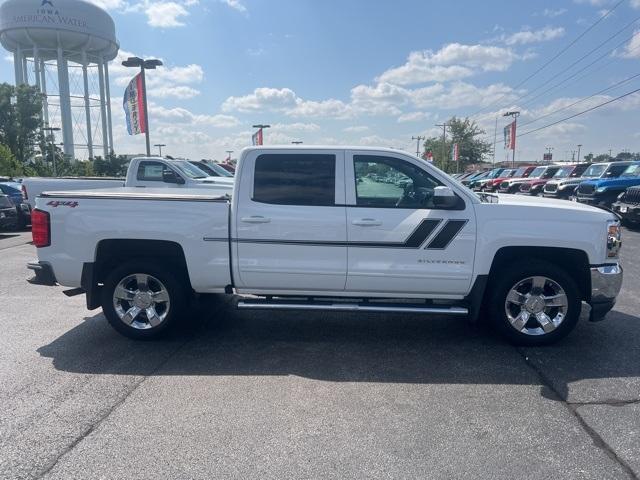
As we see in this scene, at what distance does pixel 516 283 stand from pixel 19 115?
45969mm

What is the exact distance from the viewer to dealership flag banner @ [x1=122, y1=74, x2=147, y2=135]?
19.9 metres

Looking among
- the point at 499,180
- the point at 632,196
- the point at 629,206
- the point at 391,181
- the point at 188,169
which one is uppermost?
the point at 188,169

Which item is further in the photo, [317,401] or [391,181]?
[391,181]

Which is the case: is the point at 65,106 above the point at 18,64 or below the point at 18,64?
below

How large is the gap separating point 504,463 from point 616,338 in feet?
9.73

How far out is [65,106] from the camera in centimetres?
4959

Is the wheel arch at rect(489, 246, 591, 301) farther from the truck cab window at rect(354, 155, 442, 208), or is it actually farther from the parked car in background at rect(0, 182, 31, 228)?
the parked car in background at rect(0, 182, 31, 228)

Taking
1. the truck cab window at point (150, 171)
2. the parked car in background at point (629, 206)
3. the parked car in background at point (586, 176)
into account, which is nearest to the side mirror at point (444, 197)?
the truck cab window at point (150, 171)

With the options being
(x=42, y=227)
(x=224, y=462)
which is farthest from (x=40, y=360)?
(x=224, y=462)

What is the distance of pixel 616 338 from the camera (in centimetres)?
532

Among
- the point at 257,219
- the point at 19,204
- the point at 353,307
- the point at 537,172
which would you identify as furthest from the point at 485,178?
the point at 257,219

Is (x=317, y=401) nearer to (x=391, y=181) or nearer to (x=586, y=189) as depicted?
(x=391, y=181)

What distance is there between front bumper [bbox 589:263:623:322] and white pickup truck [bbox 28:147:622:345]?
13 millimetres

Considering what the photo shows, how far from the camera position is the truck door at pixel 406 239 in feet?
16.1
